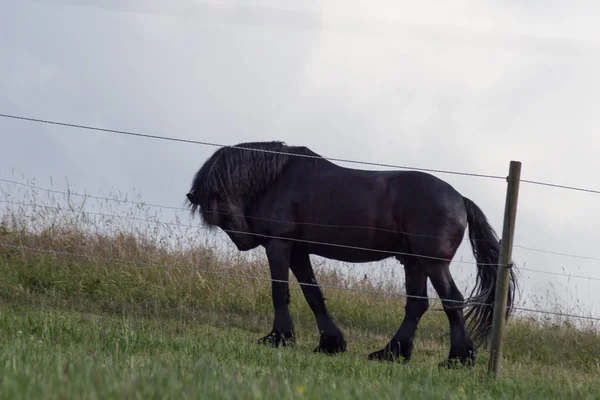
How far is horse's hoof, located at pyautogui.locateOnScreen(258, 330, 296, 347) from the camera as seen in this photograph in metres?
8.41

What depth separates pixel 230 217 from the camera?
9.08m

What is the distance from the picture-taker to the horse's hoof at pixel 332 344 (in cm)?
855

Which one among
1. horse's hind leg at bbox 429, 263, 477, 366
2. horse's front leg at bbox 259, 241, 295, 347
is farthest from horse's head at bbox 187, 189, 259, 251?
horse's hind leg at bbox 429, 263, 477, 366

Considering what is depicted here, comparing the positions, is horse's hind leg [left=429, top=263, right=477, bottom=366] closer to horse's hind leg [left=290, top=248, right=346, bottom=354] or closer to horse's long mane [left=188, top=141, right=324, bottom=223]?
horse's hind leg [left=290, top=248, right=346, bottom=354]

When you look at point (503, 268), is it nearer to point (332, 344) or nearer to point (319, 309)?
point (332, 344)

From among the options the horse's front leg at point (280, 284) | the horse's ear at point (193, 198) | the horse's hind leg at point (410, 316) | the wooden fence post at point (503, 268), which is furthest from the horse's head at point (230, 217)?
the wooden fence post at point (503, 268)

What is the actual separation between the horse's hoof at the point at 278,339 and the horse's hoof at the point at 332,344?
30 cm

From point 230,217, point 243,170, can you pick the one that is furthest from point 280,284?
point 243,170

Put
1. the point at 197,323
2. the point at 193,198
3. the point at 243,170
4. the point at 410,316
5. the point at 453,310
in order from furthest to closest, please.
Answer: the point at 197,323 < the point at 193,198 < the point at 243,170 < the point at 410,316 < the point at 453,310

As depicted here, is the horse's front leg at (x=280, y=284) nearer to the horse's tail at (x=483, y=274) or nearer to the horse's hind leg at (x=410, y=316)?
the horse's hind leg at (x=410, y=316)

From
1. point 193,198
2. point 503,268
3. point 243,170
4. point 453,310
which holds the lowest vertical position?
point 453,310

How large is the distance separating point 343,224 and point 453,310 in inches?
55.2

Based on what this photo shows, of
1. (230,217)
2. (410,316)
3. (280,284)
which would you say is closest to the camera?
(410,316)

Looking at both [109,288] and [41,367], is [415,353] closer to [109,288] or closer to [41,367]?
[109,288]
